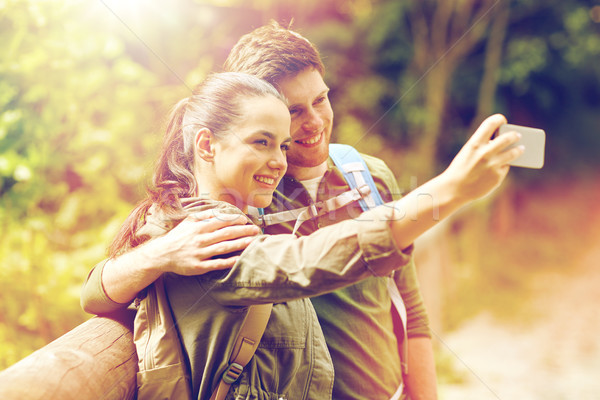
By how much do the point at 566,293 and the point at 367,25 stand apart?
4990 mm

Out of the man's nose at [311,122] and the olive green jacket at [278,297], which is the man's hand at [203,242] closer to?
the olive green jacket at [278,297]

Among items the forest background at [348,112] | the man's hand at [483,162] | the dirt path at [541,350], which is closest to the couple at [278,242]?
the man's hand at [483,162]

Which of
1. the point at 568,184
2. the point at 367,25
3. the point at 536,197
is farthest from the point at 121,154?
the point at 568,184

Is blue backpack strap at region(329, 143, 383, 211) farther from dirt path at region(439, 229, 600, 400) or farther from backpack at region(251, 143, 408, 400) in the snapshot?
dirt path at region(439, 229, 600, 400)

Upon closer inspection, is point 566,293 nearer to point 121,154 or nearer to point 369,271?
point 121,154

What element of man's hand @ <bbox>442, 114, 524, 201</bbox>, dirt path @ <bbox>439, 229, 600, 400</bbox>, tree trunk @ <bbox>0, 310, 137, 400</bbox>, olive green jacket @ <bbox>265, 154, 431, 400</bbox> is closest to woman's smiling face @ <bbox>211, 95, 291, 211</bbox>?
olive green jacket @ <bbox>265, 154, 431, 400</bbox>

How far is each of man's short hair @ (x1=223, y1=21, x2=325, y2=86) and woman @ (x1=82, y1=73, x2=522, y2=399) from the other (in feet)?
0.73

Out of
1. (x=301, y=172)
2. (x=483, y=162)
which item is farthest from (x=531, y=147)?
(x=301, y=172)

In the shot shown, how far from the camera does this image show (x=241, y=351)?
123 centimetres

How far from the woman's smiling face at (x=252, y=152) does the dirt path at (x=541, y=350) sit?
3242 mm

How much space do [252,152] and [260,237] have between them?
32cm

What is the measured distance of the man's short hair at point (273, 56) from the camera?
1699 mm

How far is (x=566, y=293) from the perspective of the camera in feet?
24.4

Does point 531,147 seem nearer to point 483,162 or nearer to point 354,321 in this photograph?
point 483,162
